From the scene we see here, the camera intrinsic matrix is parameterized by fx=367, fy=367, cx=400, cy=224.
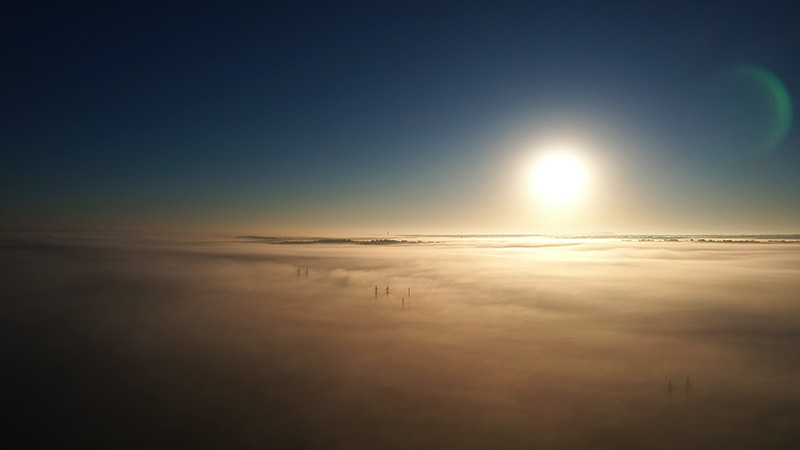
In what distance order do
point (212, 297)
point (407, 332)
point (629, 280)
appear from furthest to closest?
point (629, 280) < point (212, 297) < point (407, 332)

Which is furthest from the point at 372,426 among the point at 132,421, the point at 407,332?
the point at 407,332

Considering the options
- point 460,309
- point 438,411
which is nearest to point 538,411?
point 438,411

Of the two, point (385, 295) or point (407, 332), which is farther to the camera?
point (385, 295)

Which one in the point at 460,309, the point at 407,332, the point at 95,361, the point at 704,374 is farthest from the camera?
the point at 460,309

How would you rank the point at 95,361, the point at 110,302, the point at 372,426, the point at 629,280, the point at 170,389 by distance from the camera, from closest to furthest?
the point at 372,426, the point at 170,389, the point at 95,361, the point at 110,302, the point at 629,280

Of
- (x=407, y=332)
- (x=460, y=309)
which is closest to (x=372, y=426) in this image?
(x=407, y=332)

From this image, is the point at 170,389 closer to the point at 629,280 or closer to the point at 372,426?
the point at 372,426

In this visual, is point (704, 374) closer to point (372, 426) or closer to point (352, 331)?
point (372, 426)

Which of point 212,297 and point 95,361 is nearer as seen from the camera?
point 95,361

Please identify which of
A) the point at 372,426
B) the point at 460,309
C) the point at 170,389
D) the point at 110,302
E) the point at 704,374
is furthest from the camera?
the point at 110,302
